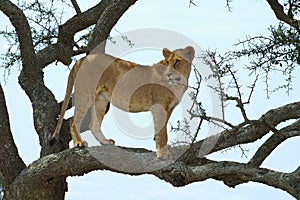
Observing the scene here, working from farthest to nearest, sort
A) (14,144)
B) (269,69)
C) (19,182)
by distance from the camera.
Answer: (14,144) < (19,182) < (269,69)

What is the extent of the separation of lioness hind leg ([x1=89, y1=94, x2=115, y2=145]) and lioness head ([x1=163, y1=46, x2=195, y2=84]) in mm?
540

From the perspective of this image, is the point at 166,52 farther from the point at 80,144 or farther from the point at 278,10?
the point at 278,10

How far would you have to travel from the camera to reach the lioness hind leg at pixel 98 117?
3.55m

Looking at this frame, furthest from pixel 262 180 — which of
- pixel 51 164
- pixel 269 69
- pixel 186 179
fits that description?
pixel 51 164

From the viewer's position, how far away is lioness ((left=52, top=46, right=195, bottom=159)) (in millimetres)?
3156

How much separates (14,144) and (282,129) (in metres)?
1.68

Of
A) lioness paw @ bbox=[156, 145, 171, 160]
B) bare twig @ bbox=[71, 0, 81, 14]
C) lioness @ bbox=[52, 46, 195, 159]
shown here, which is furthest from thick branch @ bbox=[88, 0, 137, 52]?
lioness paw @ bbox=[156, 145, 171, 160]

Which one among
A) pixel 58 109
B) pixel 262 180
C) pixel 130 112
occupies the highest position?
pixel 58 109

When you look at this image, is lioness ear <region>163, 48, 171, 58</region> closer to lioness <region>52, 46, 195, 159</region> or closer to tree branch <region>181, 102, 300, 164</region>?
lioness <region>52, 46, 195, 159</region>

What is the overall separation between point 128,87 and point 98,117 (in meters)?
0.35

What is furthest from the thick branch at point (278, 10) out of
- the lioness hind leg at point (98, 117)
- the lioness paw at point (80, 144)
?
the lioness paw at point (80, 144)

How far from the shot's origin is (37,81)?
418 cm

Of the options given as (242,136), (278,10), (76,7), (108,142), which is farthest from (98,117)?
(76,7)

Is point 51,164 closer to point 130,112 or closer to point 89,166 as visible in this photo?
point 89,166
